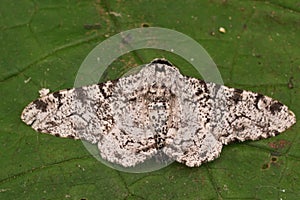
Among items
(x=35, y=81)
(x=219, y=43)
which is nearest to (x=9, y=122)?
(x=35, y=81)

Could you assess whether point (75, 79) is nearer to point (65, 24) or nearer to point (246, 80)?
point (65, 24)

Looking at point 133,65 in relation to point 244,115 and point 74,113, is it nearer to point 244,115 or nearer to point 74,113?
point 74,113

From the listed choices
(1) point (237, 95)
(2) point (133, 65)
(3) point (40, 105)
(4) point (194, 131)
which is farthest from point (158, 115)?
(3) point (40, 105)

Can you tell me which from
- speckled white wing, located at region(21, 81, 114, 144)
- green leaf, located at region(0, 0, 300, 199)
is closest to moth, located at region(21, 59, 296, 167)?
speckled white wing, located at region(21, 81, 114, 144)

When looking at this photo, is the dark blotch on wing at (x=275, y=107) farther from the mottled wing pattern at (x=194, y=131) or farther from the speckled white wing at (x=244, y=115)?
the mottled wing pattern at (x=194, y=131)

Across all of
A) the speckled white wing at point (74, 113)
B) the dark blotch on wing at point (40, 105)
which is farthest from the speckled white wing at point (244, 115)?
the dark blotch on wing at point (40, 105)

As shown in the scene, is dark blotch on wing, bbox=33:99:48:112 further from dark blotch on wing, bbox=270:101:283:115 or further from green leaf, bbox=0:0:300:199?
dark blotch on wing, bbox=270:101:283:115

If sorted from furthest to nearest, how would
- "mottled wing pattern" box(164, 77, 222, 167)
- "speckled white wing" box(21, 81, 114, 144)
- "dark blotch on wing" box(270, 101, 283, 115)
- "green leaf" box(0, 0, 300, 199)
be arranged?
"dark blotch on wing" box(270, 101, 283, 115), "speckled white wing" box(21, 81, 114, 144), "mottled wing pattern" box(164, 77, 222, 167), "green leaf" box(0, 0, 300, 199)
